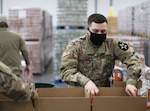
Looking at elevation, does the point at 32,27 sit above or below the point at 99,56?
below

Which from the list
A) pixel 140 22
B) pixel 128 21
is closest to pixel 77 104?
Result: pixel 140 22

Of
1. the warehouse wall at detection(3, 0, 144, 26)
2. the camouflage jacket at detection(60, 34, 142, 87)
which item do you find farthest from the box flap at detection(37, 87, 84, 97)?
the warehouse wall at detection(3, 0, 144, 26)

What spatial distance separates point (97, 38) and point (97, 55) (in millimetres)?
202

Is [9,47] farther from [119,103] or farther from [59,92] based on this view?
[119,103]

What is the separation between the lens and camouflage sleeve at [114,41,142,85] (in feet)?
8.97

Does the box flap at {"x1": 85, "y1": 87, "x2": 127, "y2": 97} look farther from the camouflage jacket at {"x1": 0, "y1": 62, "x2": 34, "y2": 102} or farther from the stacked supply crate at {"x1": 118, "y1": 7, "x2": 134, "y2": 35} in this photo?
the stacked supply crate at {"x1": 118, "y1": 7, "x2": 134, "y2": 35}

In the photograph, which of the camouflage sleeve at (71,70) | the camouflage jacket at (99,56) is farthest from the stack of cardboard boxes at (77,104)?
the camouflage jacket at (99,56)

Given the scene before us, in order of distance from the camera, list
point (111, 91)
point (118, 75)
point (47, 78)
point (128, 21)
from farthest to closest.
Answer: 1. point (47, 78)
2. point (128, 21)
3. point (118, 75)
4. point (111, 91)

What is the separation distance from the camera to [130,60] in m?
2.91

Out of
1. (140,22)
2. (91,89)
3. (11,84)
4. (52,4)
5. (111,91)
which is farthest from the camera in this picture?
(52,4)

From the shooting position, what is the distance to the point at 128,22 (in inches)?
276

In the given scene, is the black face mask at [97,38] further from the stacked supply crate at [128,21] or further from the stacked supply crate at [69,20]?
the stacked supply crate at [69,20]

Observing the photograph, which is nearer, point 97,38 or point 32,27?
point 97,38

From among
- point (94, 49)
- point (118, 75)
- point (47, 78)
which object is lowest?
point (47, 78)
